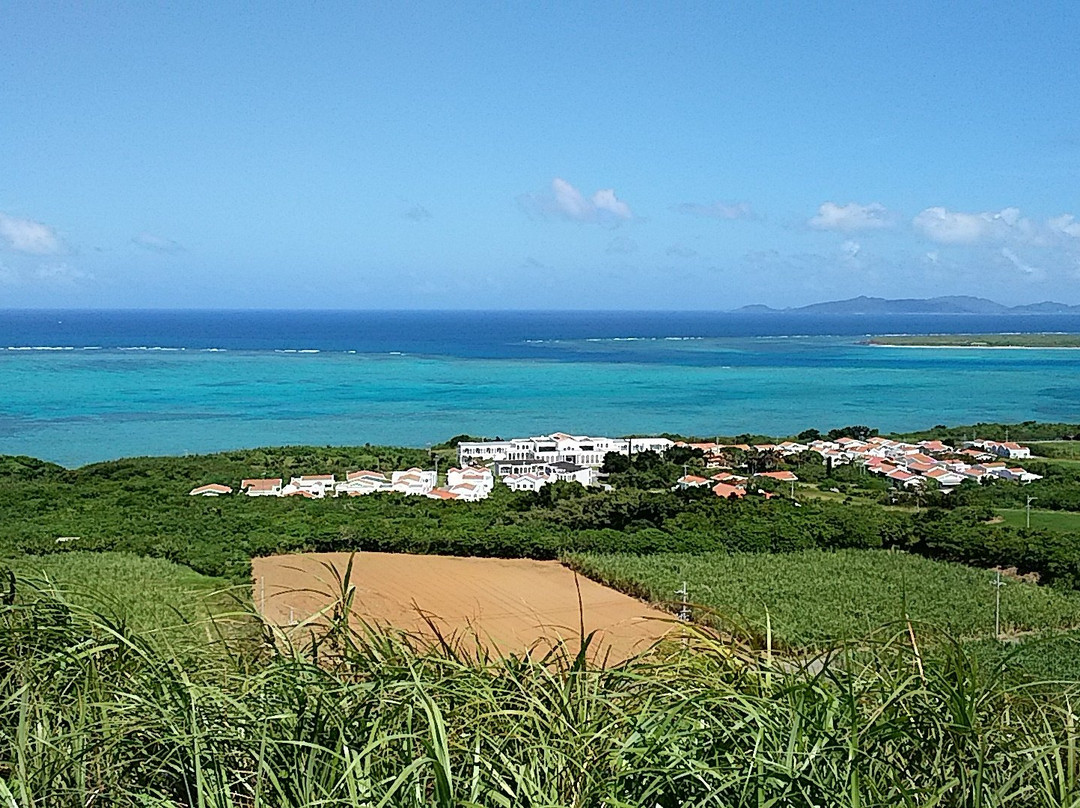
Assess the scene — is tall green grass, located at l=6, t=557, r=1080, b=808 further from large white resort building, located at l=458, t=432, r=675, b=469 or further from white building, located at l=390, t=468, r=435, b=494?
large white resort building, located at l=458, t=432, r=675, b=469

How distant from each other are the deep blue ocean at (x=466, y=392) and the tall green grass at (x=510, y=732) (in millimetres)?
27983

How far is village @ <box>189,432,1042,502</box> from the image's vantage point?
858 inches

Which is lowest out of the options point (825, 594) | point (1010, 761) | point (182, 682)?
point (825, 594)

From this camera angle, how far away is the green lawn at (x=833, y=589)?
13.0 m

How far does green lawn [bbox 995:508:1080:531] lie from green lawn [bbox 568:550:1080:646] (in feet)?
11.7

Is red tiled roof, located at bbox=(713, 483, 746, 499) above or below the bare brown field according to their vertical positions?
above

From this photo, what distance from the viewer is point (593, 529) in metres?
18.2

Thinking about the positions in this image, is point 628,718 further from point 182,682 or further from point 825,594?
point 825,594

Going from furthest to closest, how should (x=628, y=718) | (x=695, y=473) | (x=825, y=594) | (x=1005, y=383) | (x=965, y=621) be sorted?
1. (x=1005, y=383)
2. (x=695, y=473)
3. (x=825, y=594)
4. (x=965, y=621)
5. (x=628, y=718)

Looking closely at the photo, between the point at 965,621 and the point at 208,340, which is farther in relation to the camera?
the point at 208,340

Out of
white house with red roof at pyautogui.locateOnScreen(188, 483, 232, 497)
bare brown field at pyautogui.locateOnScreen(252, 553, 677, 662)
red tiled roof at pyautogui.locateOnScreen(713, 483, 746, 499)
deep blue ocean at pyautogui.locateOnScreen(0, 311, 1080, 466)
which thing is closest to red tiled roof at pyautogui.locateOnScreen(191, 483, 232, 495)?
white house with red roof at pyautogui.locateOnScreen(188, 483, 232, 497)

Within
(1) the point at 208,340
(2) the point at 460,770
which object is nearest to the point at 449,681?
(2) the point at 460,770

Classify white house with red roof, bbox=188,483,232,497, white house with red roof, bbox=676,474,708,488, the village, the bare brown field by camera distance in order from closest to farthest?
the bare brown field, white house with red roof, bbox=188,483,232,497, the village, white house with red roof, bbox=676,474,708,488

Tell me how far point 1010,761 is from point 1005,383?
5400 centimetres
